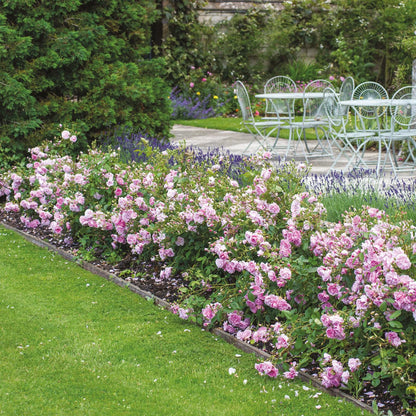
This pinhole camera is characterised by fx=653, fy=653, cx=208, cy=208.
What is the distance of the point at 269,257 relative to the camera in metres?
3.51

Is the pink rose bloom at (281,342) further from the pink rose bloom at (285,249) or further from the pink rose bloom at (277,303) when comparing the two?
the pink rose bloom at (285,249)

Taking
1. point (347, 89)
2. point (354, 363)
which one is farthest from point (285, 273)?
point (347, 89)

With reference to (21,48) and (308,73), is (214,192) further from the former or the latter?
(308,73)

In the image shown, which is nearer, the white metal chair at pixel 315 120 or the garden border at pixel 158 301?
the garden border at pixel 158 301

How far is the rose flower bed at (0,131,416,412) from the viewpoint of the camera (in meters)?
2.94

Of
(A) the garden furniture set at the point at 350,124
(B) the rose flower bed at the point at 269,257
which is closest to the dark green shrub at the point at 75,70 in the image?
(A) the garden furniture set at the point at 350,124

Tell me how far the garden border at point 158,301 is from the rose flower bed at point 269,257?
0.05 metres

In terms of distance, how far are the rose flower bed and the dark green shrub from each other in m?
1.64

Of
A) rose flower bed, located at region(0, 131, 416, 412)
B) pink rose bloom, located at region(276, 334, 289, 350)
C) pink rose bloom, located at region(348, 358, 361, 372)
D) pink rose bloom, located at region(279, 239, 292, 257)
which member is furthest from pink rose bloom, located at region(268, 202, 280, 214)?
pink rose bloom, located at region(348, 358, 361, 372)

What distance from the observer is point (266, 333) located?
337cm

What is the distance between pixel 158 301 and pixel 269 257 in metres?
1.01

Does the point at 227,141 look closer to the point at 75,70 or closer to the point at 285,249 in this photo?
the point at 75,70

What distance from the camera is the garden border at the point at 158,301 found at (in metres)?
2.98

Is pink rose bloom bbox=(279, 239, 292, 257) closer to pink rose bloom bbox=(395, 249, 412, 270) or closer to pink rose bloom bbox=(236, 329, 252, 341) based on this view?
pink rose bloom bbox=(236, 329, 252, 341)
